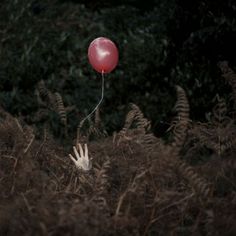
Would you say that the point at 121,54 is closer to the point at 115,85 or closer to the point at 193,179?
the point at 115,85

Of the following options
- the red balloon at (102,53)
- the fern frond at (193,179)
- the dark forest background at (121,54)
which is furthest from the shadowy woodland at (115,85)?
the red balloon at (102,53)

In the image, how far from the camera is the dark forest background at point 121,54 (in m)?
5.76

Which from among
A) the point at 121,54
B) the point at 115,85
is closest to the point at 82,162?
the point at 115,85

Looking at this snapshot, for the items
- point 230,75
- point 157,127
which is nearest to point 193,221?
point 230,75

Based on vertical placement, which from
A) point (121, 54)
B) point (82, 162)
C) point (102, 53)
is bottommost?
point (82, 162)

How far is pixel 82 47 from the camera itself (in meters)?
6.23

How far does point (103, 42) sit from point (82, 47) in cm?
186

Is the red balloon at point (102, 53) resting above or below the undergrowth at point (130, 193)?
above

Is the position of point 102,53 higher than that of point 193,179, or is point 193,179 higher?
point 102,53

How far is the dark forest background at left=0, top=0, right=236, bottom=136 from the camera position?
576 centimetres

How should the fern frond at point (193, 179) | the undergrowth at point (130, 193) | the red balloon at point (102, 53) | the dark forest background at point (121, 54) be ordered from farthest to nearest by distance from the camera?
the dark forest background at point (121, 54) < the red balloon at point (102, 53) < the fern frond at point (193, 179) < the undergrowth at point (130, 193)

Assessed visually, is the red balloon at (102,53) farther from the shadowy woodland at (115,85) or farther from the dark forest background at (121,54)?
the dark forest background at (121,54)

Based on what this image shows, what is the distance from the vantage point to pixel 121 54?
6.16 metres

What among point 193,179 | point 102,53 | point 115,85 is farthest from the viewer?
point 115,85
